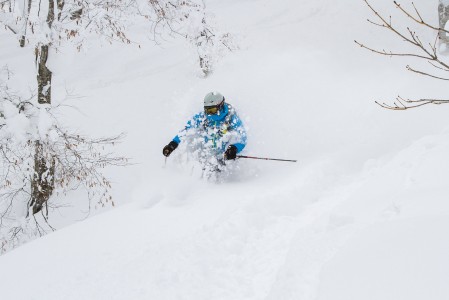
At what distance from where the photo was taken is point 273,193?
5488 mm

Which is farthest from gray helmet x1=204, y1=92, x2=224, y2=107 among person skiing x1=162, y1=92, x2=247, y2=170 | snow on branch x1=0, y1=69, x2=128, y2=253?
snow on branch x1=0, y1=69, x2=128, y2=253

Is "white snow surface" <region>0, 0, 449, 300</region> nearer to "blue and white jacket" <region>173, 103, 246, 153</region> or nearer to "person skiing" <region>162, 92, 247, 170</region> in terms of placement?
"person skiing" <region>162, 92, 247, 170</region>

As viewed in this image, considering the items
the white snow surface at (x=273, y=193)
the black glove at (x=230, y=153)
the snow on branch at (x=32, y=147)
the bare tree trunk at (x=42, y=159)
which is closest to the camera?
the white snow surface at (x=273, y=193)

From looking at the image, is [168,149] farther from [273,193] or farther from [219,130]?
[273,193]

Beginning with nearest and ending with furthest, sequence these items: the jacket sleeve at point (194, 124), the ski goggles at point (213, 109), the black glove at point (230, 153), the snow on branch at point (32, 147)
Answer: the snow on branch at point (32, 147) < the black glove at point (230, 153) < the ski goggles at point (213, 109) < the jacket sleeve at point (194, 124)

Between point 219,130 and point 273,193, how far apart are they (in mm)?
2456

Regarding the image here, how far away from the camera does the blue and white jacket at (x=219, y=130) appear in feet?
24.4

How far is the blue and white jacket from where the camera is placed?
745cm

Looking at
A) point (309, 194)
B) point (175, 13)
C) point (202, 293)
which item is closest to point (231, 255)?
point (202, 293)

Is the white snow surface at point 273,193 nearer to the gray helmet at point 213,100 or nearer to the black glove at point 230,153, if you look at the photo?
the black glove at point 230,153

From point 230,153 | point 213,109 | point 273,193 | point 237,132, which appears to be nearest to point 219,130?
point 237,132

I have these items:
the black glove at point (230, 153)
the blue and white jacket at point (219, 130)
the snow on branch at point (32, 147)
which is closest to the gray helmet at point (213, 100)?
the blue and white jacket at point (219, 130)

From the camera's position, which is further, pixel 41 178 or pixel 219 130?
pixel 219 130

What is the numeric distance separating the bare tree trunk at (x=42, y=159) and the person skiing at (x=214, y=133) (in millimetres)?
2102
